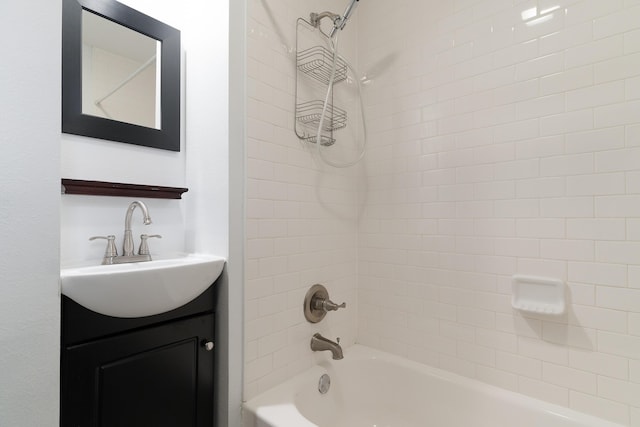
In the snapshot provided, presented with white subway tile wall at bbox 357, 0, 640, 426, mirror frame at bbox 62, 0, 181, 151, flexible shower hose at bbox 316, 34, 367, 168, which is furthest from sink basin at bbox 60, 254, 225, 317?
white subway tile wall at bbox 357, 0, 640, 426

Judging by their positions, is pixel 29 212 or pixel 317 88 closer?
pixel 29 212

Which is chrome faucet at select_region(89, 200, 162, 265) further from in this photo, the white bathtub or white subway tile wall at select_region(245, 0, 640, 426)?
the white bathtub

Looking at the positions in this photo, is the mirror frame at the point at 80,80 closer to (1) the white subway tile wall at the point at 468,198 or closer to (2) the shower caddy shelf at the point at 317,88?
(1) the white subway tile wall at the point at 468,198

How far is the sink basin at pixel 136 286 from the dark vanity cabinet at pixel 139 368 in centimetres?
6

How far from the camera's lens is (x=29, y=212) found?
30.3 inches

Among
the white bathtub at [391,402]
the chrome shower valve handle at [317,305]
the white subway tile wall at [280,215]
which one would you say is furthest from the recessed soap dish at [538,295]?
the white subway tile wall at [280,215]

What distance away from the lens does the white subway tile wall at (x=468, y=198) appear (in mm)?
1235

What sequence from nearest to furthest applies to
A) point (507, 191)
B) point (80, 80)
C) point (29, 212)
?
1. point (29, 212)
2. point (80, 80)
3. point (507, 191)

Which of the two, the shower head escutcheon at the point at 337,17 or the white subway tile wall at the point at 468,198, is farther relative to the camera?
the shower head escutcheon at the point at 337,17

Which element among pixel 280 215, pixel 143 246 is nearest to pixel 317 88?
pixel 280 215

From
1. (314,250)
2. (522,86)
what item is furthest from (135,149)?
(522,86)

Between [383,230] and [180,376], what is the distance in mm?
1246

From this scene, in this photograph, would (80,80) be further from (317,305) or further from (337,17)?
(317,305)

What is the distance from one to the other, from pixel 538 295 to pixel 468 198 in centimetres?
52
